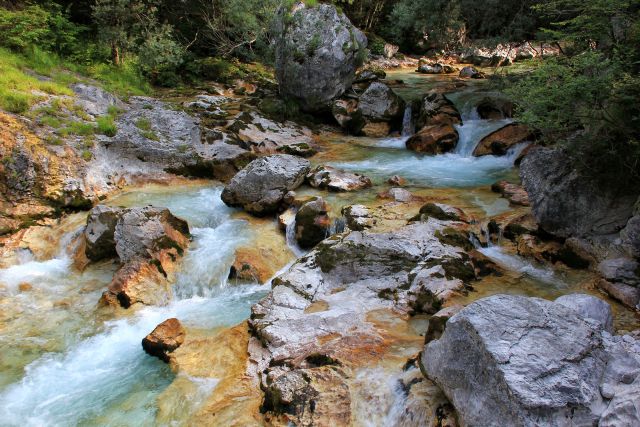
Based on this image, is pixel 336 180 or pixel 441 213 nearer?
pixel 441 213

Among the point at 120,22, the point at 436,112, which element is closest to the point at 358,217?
the point at 436,112

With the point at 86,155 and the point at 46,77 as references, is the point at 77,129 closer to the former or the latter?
the point at 86,155

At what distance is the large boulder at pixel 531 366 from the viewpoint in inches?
161

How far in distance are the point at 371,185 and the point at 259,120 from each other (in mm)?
6802

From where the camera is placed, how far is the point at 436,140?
656 inches

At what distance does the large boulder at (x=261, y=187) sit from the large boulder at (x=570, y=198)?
645 centimetres

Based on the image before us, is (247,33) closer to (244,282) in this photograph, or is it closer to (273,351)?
(244,282)

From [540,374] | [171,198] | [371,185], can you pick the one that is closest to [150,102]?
[171,198]

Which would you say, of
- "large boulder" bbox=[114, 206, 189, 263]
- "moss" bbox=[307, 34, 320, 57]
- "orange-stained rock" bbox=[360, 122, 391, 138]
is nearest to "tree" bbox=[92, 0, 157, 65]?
"moss" bbox=[307, 34, 320, 57]

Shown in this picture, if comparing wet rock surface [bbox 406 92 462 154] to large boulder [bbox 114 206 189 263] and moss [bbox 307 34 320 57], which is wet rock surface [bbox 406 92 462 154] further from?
large boulder [bbox 114 206 189 263]

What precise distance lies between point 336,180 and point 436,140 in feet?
18.7

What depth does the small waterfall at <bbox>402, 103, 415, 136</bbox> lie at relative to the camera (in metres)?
19.1

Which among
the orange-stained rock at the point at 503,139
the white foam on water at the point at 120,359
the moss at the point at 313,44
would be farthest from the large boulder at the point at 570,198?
the moss at the point at 313,44

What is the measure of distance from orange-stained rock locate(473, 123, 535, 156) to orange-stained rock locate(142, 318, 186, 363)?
12.5 meters
